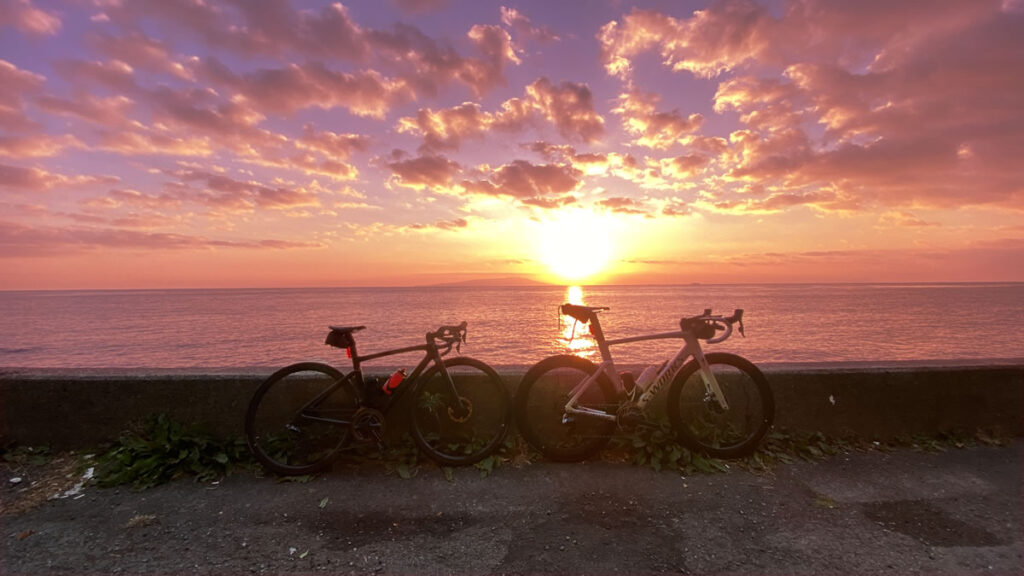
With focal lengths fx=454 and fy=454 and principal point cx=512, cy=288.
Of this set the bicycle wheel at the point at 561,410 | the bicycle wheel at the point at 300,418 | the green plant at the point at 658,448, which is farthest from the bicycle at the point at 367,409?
the green plant at the point at 658,448

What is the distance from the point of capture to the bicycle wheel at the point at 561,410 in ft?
15.6

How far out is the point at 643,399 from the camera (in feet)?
15.6

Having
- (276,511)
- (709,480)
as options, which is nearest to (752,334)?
(709,480)

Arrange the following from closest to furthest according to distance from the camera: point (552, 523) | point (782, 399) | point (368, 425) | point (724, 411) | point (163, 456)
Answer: point (552, 523)
point (163, 456)
point (368, 425)
point (724, 411)
point (782, 399)

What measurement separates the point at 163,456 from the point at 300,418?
4.38 feet

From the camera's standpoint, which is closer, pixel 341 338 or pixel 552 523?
pixel 552 523

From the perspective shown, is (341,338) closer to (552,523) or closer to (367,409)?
(367,409)

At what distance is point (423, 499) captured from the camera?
4.01 metres

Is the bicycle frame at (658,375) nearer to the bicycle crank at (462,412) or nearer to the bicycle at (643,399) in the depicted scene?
the bicycle at (643,399)

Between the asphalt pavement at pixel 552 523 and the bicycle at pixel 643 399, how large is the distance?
0.35m

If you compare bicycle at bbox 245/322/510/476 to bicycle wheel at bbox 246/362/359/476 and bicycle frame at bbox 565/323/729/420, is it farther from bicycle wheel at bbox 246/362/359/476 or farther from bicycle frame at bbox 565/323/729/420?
bicycle frame at bbox 565/323/729/420

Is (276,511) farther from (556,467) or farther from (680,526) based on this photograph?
(680,526)

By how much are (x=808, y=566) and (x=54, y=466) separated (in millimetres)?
6756

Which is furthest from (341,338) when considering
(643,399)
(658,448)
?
(658,448)
